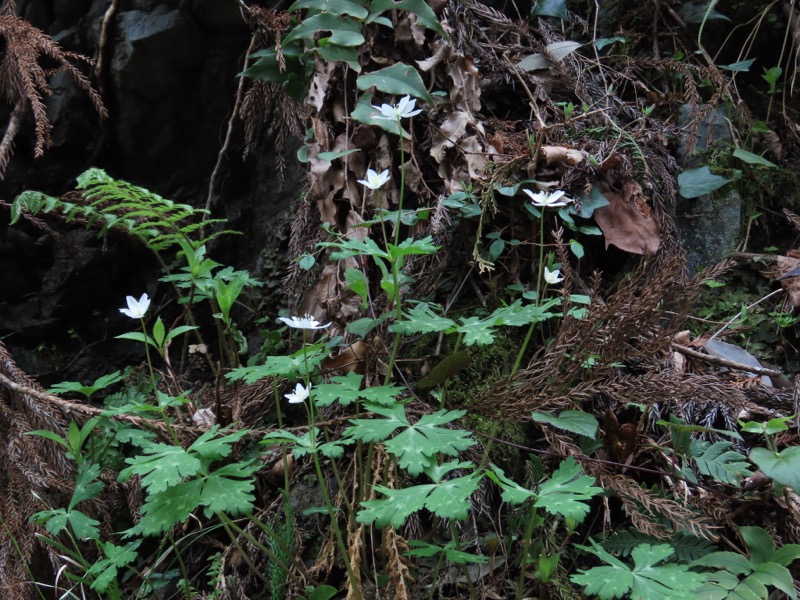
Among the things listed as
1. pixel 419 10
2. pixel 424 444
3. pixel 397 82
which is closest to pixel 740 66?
pixel 419 10

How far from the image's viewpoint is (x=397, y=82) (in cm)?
240

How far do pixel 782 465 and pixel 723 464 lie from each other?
0.68 feet

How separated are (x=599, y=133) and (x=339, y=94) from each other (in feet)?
3.63

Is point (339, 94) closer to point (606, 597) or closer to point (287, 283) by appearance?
point (287, 283)

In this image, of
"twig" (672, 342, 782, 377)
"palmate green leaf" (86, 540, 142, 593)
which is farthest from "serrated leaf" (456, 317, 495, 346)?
"palmate green leaf" (86, 540, 142, 593)

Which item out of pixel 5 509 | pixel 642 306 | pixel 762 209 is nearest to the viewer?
pixel 642 306

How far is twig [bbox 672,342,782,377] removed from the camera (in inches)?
75.2

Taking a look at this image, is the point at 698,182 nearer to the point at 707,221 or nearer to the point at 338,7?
the point at 707,221

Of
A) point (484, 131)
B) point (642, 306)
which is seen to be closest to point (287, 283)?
point (484, 131)

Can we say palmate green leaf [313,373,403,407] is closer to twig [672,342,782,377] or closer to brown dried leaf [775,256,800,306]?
twig [672,342,782,377]

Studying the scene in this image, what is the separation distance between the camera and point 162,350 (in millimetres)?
1931

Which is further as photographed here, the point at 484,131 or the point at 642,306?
the point at 484,131

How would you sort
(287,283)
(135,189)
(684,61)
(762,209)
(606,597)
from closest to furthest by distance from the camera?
(606,597)
(135,189)
(287,283)
(762,209)
(684,61)

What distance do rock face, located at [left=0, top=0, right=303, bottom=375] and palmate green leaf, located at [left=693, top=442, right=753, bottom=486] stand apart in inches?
82.0
